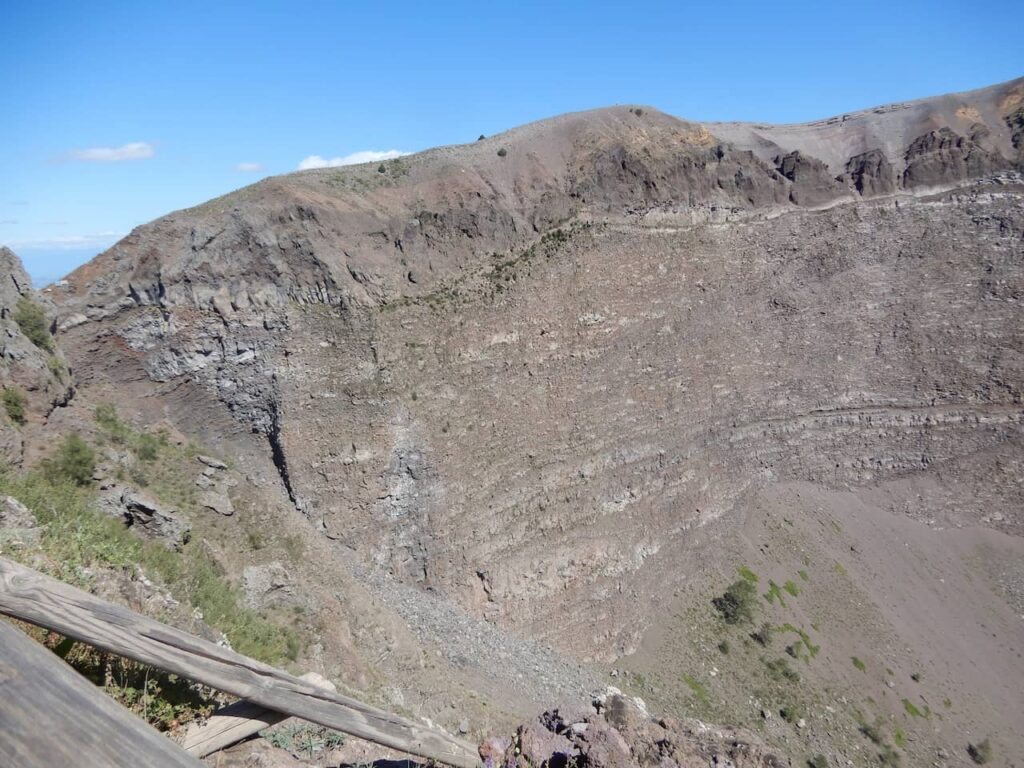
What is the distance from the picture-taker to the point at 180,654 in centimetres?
342

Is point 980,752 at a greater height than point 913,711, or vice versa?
point 913,711

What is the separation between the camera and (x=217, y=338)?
2253 cm

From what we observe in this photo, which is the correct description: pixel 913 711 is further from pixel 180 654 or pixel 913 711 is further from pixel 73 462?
pixel 180 654

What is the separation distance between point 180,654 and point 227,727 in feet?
2.59

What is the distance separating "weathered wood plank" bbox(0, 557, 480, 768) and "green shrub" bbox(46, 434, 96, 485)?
441 inches

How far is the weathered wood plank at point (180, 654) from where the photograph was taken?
3.16m

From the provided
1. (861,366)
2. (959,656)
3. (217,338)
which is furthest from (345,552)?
(861,366)

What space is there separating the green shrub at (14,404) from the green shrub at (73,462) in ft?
3.24

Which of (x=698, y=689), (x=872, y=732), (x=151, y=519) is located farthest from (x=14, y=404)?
(x=872, y=732)

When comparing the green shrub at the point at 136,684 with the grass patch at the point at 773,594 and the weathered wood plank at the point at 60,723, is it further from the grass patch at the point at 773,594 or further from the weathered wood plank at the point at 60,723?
the grass patch at the point at 773,594

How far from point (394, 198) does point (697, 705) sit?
81.2 feet

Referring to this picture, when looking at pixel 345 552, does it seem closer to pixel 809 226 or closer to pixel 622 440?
pixel 622 440

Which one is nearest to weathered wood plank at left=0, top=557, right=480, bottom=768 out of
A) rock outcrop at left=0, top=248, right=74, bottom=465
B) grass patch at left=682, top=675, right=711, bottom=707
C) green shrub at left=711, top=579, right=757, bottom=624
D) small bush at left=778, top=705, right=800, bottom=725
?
rock outcrop at left=0, top=248, right=74, bottom=465

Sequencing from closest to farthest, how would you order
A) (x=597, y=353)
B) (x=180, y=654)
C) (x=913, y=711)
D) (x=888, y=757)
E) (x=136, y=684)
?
(x=180, y=654)
(x=136, y=684)
(x=888, y=757)
(x=913, y=711)
(x=597, y=353)
